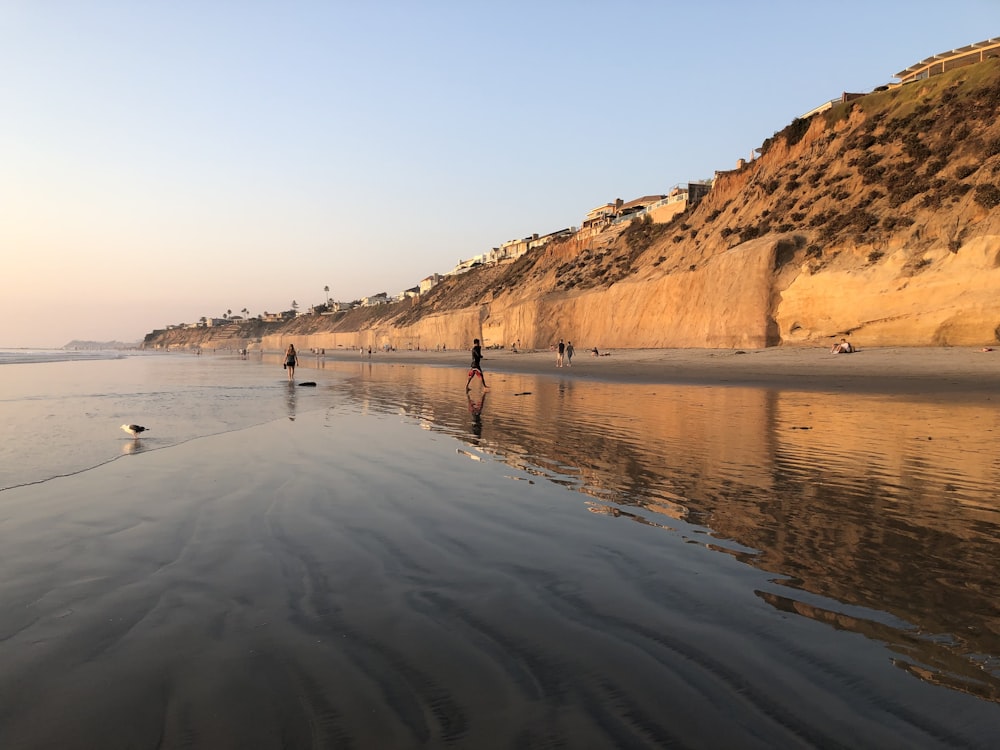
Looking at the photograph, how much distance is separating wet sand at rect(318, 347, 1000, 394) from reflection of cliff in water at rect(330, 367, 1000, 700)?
5965 millimetres

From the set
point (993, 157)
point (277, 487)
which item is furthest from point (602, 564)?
point (993, 157)

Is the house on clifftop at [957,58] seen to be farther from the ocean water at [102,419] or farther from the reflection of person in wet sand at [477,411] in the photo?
the ocean water at [102,419]

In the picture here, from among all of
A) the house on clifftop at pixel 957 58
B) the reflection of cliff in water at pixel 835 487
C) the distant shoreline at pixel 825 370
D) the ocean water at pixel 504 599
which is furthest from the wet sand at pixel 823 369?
the house on clifftop at pixel 957 58

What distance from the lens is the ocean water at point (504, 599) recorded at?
2.55 m

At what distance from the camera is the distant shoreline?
20.6 m

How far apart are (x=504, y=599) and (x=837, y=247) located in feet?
123

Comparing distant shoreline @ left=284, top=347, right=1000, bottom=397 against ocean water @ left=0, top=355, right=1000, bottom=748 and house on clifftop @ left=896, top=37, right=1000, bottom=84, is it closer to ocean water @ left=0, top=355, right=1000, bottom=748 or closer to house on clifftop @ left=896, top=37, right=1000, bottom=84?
ocean water @ left=0, top=355, right=1000, bottom=748

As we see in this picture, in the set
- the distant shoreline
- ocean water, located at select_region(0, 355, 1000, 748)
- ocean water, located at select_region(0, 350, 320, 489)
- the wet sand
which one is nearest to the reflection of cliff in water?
ocean water, located at select_region(0, 355, 1000, 748)

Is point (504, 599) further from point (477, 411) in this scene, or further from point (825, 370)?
point (825, 370)

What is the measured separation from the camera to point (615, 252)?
225 feet

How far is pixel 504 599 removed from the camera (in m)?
3.89

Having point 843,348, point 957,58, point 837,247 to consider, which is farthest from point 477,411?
point 957,58

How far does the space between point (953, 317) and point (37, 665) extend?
32515 millimetres

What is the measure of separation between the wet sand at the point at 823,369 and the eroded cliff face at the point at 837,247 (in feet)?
7.88
